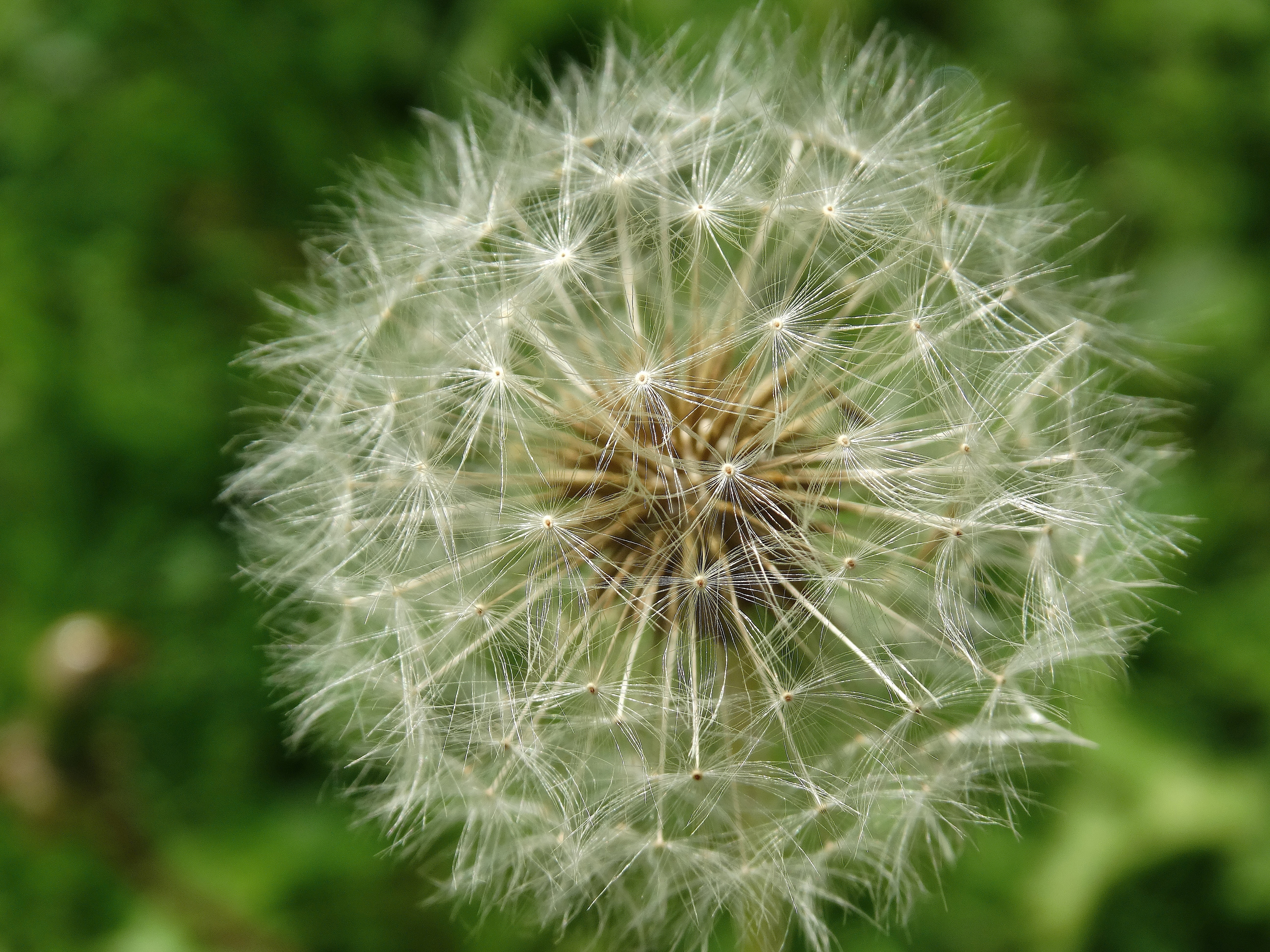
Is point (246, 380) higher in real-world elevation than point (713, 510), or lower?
Result: lower

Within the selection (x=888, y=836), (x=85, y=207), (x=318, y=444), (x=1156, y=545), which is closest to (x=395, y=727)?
(x=318, y=444)

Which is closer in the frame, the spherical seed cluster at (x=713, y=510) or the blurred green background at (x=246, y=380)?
the spherical seed cluster at (x=713, y=510)

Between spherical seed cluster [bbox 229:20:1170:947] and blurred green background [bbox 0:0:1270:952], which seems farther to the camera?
blurred green background [bbox 0:0:1270:952]

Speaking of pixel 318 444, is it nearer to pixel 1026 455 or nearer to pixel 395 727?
pixel 395 727

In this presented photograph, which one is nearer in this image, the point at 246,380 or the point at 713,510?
the point at 713,510
